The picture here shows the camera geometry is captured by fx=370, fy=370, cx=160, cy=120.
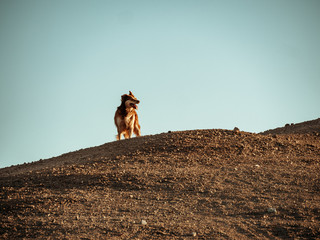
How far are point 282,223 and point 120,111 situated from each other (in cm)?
978

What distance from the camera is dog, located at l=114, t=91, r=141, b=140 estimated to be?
51.4 feet

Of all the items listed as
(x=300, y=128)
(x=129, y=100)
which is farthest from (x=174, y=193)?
(x=300, y=128)

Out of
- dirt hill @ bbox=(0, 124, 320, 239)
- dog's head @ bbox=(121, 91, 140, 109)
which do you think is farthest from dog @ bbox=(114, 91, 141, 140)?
dirt hill @ bbox=(0, 124, 320, 239)

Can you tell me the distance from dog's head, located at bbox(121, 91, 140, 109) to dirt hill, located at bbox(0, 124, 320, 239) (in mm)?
2689

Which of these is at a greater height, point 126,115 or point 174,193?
point 126,115

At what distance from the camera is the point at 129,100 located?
15.6m

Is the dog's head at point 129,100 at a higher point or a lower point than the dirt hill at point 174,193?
higher

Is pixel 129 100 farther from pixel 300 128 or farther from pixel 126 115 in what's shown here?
pixel 300 128

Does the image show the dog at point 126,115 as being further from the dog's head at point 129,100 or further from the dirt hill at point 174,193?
the dirt hill at point 174,193

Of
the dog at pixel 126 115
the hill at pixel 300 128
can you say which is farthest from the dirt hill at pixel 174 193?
the hill at pixel 300 128

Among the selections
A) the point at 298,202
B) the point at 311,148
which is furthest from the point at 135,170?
the point at 311,148

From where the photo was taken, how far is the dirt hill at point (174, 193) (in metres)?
7.02

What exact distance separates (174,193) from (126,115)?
7426mm

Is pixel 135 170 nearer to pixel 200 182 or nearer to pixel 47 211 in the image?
pixel 200 182
